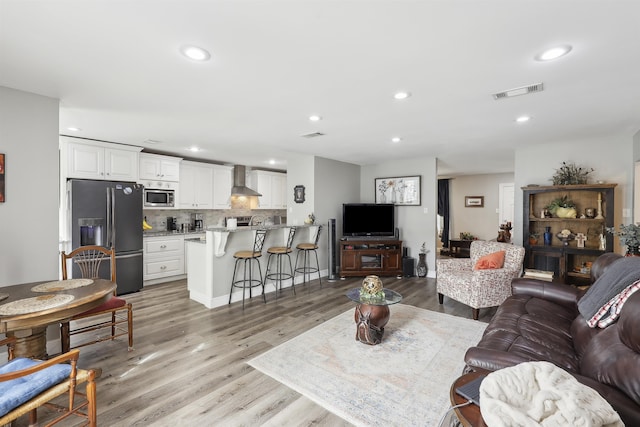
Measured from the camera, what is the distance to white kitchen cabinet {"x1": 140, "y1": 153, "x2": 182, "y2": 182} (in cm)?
520

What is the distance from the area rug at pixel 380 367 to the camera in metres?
2.06

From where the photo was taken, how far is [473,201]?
9211 millimetres

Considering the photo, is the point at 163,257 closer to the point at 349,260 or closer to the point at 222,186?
the point at 222,186

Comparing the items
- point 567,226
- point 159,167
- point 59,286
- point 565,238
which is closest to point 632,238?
point 565,238

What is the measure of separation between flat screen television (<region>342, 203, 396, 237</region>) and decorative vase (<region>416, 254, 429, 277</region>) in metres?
0.73

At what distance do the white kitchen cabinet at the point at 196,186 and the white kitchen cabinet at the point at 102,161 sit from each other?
96cm

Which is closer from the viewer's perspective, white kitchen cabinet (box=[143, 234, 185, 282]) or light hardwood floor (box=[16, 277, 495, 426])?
light hardwood floor (box=[16, 277, 495, 426])

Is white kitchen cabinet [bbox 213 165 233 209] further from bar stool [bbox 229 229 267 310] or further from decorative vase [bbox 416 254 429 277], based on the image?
decorative vase [bbox 416 254 429 277]

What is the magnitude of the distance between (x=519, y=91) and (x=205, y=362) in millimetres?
3582

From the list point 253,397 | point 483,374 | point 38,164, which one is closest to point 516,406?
point 483,374

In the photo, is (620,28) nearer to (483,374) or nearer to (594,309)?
(594,309)

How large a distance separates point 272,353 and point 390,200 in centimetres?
446

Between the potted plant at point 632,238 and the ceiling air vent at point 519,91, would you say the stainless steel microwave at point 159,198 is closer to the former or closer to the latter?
the ceiling air vent at point 519,91

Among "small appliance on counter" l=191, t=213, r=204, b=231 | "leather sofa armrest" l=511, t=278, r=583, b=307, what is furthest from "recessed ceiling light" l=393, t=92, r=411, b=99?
"small appliance on counter" l=191, t=213, r=204, b=231
